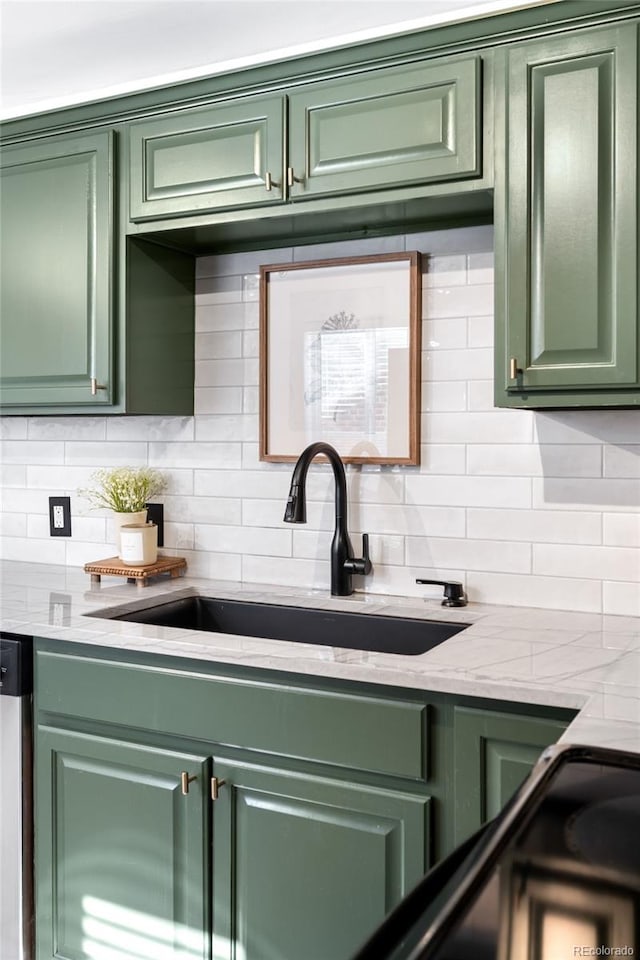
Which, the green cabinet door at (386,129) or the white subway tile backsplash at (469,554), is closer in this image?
the green cabinet door at (386,129)

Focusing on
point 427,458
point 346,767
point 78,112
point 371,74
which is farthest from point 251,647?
point 78,112

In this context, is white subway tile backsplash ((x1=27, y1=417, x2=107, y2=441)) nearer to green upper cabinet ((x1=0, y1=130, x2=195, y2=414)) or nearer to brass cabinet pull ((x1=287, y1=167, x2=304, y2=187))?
green upper cabinet ((x1=0, y1=130, x2=195, y2=414))

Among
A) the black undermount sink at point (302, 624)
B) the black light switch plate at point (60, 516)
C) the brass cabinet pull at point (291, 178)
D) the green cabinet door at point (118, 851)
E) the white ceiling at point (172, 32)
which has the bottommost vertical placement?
the green cabinet door at point (118, 851)

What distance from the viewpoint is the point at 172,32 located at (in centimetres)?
214

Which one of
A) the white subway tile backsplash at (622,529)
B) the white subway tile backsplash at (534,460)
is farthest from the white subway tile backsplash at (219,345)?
the white subway tile backsplash at (622,529)

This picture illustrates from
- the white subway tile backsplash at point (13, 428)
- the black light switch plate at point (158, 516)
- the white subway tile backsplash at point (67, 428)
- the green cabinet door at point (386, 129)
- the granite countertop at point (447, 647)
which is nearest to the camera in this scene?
the granite countertop at point (447, 647)

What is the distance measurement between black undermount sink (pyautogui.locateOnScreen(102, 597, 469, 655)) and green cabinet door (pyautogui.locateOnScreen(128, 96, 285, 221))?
1077 millimetres

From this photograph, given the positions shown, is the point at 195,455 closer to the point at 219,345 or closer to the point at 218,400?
the point at 218,400

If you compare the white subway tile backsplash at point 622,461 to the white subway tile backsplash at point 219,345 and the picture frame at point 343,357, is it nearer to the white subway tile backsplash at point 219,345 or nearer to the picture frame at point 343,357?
the picture frame at point 343,357

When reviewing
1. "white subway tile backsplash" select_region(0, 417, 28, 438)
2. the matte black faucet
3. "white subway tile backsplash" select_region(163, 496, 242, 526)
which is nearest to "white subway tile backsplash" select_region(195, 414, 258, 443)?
"white subway tile backsplash" select_region(163, 496, 242, 526)

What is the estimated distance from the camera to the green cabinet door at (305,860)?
1.63 m

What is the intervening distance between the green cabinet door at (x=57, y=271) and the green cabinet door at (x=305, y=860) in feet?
3.96

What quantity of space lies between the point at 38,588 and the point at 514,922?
2035 mm

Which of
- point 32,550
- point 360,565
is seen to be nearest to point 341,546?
point 360,565
